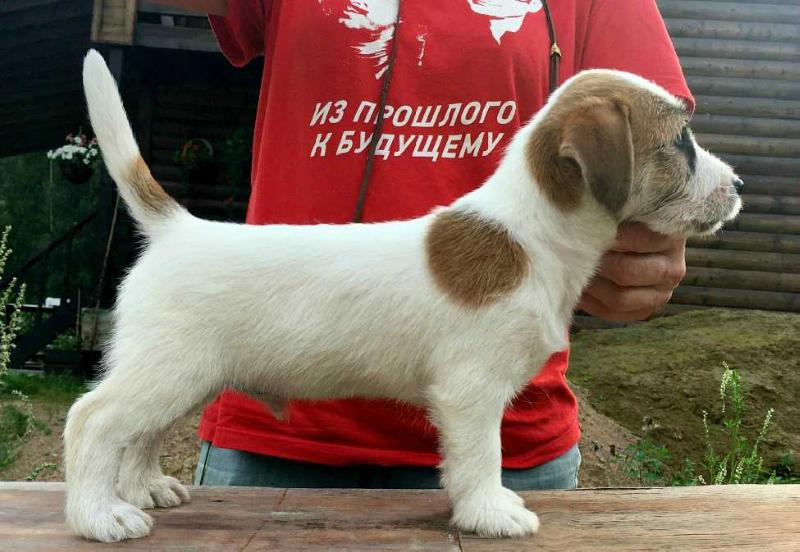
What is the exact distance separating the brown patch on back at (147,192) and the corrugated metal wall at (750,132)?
294 inches

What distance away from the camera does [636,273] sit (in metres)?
1.91

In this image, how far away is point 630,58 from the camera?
7.00 feet

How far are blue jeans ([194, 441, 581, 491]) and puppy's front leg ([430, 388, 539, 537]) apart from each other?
482 millimetres

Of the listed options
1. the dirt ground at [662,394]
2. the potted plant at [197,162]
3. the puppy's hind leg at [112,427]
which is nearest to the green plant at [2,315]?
the dirt ground at [662,394]

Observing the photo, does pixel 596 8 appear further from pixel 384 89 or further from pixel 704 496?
pixel 704 496

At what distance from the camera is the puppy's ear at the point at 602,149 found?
1.60 meters

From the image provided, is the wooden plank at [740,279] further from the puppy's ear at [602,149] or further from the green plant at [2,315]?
the puppy's ear at [602,149]

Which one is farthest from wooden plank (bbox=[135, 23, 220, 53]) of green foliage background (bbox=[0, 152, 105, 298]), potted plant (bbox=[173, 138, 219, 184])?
green foliage background (bbox=[0, 152, 105, 298])

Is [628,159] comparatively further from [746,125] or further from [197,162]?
[197,162]

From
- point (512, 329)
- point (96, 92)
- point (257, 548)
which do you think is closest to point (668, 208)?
point (512, 329)

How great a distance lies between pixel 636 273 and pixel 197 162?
337 inches

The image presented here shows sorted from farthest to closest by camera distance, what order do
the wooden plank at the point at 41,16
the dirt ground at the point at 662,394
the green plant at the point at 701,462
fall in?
the wooden plank at the point at 41,16
the dirt ground at the point at 662,394
the green plant at the point at 701,462

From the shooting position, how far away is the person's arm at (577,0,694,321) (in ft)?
6.23

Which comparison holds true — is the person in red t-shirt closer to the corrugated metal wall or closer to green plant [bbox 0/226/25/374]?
green plant [bbox 0/226/25/374]
